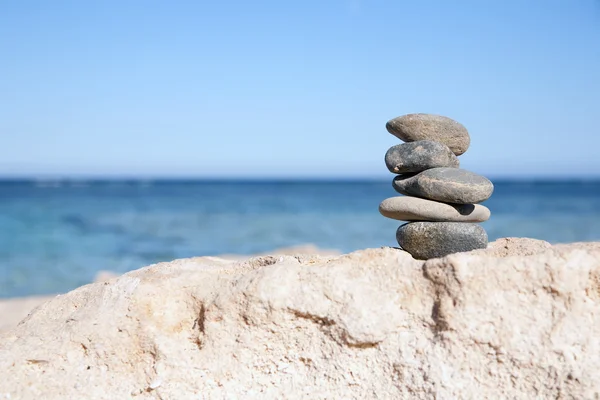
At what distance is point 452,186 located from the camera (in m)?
4.07

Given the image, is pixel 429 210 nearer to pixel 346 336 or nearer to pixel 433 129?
pixel 433 129

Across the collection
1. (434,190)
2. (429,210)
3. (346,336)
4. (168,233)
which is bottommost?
(346,336)

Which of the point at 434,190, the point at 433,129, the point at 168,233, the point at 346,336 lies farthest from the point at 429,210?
the point at 168,233

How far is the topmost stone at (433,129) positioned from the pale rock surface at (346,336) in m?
1.34

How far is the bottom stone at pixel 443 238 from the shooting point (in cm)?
403

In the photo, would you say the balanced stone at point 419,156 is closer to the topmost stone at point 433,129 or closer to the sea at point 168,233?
the topmost stone at point 433,129

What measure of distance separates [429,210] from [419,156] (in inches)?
15.9

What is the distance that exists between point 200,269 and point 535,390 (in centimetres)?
219

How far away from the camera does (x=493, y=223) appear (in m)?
23.9

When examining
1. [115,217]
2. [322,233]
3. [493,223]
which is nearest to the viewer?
[322,233]

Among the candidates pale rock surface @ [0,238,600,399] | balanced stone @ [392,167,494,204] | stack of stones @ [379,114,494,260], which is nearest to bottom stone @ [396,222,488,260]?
stack of stones @ [379,114,494,260]

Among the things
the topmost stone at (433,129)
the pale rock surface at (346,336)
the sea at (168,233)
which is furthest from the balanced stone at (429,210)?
the sea at (168,233)

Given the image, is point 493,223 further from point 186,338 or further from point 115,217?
point 186,338

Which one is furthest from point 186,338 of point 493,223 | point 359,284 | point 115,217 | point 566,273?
point 115,217
